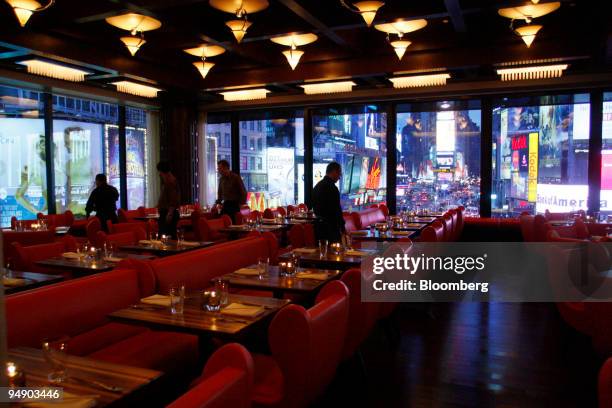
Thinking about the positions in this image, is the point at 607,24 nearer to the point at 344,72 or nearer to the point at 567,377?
the point at 344,72

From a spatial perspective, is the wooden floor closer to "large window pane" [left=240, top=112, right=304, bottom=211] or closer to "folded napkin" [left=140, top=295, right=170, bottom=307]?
"folded napkin" [left=140, top=295, right=170, bottom=307]

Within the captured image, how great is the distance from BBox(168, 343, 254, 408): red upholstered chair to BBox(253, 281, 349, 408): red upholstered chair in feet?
2.11

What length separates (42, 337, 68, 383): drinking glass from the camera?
1.90 metres

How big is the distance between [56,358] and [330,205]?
4101mm

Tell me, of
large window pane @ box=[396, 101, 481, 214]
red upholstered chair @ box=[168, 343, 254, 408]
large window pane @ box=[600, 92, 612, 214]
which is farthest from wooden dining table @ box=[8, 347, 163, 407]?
large window pane @ box=[600, 92, 612, 214]

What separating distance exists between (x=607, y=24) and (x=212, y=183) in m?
8.35

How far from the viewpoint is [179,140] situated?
424 inches

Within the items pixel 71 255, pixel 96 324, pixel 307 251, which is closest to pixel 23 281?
pixel 96 324

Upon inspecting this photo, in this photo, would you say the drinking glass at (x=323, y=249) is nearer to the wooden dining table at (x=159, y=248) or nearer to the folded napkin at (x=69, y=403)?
the wooden dining table at (x=159, y=248)

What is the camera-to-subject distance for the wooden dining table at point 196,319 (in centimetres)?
244

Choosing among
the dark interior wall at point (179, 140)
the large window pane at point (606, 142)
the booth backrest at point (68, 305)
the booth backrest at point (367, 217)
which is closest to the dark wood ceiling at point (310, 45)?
the large window pane at point (606, 142)

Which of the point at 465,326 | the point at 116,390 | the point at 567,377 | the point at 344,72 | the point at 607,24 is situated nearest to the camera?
the point at 116,390

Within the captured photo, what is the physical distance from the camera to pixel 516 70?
746 centimetres

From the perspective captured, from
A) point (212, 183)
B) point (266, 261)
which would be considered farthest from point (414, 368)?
point (212, 183)
